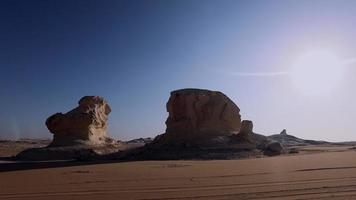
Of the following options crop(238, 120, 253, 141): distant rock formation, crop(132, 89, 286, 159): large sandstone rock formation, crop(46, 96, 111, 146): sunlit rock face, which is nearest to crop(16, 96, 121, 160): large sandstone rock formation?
crop(46, 96, 111, 146): sunlit rock face

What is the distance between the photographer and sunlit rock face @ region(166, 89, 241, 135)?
35.4 m

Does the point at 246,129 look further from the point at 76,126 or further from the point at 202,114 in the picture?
the point at 76,126

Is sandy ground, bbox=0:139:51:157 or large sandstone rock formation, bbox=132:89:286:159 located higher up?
large sandstone rock formation, bbox=132:89:286:159

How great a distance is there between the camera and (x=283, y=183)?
33.4 ft

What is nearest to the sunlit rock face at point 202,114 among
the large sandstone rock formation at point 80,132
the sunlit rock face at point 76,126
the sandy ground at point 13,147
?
the large sandstone rock formation at point 80,132

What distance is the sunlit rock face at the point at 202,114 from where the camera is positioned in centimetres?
3538

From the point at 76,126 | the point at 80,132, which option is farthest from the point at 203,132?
the point at 76,126

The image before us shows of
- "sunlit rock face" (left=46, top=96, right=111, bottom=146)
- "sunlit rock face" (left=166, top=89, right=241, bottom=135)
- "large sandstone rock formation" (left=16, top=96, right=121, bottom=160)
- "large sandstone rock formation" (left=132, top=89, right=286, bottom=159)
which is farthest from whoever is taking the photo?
"sunlit rock face" (left=46, top=96, right=111, bottom=146)

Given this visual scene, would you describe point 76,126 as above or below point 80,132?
above

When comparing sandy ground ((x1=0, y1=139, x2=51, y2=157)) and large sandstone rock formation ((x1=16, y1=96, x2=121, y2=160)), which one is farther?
sandy ground ((x1=0, y1=139, x2=51, y2=157))

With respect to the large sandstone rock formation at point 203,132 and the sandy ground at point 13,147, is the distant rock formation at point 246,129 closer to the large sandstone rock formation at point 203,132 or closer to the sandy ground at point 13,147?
the large sandstone rock formation at point 203,132

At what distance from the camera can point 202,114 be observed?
35.9m

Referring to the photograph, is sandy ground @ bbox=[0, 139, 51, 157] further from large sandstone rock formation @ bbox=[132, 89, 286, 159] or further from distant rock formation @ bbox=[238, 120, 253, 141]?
distant rock formation @ bbox=[238, 120, 253, 141]

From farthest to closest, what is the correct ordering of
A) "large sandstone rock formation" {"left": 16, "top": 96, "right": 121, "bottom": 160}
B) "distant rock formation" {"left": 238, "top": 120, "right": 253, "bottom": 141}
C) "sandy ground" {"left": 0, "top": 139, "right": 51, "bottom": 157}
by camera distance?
1. "sandy ground" {"left": 0, "top": 139, "right": 51, "bottom": 157}
2. "large sandstone rock formation" {"left": 16, "top": 96, "right": 121, "bottom": 160}
3. "distant rock formation" {"left": 238, "top": 120, "right": 253, "bottom": 141}
